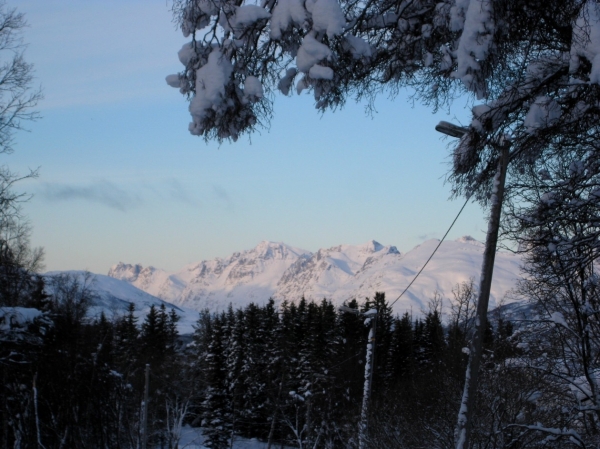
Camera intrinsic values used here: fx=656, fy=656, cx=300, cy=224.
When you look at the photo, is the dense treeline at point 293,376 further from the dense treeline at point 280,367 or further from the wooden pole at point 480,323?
the wooden pole at point 480,323

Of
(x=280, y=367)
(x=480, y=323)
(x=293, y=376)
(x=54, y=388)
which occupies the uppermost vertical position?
(x=480, y=323)

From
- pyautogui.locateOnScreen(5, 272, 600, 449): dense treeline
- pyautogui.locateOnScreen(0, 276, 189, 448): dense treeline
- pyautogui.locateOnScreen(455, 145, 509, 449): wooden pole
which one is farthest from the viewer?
pyautogui.locateOnScreen(5, 272, 600, 449): dense treeline

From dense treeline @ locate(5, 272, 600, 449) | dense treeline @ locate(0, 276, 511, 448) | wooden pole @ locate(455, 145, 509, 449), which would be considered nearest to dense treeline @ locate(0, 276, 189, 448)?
dense treeline @ locate(5, 272, 600, 449)

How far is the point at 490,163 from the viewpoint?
7453 mm

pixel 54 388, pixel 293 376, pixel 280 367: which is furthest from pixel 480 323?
pixel 280 367

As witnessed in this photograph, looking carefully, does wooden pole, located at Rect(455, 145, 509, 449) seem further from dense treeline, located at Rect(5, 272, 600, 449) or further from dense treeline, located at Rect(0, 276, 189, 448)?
dense treeline, located at Rect(0, 276, 189, 448)

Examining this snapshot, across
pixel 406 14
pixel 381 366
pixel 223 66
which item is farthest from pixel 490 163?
pixel 381 366

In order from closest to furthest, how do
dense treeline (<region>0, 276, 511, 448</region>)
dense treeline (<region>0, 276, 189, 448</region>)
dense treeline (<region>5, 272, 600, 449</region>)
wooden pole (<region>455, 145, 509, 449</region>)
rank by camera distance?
1. wooden pole (<region>455, 145, 509, 449</region>)
2. dense treeline (<region>0, 276, 189, 448</region>)
3. dense treeline (<region>5, 272, 600, 449</region>)
4. dense treeline (<region>0, 276, 511, 448</region>)

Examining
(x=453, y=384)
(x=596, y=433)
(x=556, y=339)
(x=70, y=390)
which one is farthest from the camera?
(x=453, y=384)

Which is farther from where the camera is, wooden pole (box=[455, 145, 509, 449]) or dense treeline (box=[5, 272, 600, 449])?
dense treeline (box=[5, 272, 600, 449])

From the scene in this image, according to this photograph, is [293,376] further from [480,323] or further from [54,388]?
[480,323]

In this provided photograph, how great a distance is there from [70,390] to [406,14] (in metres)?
6.09

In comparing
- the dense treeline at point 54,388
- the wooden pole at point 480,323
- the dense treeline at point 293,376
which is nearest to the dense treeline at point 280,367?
the dense treeline at point 293,376

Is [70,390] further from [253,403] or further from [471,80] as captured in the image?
[253,403]
